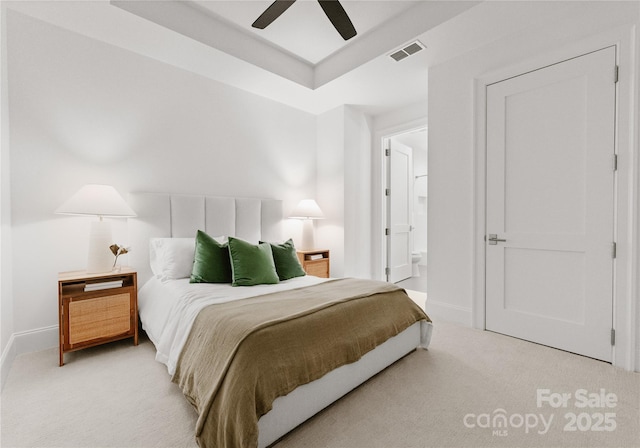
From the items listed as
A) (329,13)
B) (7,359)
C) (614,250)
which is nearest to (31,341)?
(7,359)

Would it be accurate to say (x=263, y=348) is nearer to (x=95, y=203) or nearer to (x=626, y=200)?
(x=95, y=203)

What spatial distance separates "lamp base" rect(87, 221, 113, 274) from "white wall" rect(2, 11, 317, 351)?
278 mm

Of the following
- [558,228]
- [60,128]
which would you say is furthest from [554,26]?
[60,128]

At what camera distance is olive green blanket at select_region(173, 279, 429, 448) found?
122 centimetres

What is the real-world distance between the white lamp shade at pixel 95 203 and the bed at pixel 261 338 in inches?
15.5

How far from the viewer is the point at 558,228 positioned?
2.36m

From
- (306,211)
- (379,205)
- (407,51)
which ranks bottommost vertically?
(306,211)

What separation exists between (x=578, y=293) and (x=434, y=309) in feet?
4.08

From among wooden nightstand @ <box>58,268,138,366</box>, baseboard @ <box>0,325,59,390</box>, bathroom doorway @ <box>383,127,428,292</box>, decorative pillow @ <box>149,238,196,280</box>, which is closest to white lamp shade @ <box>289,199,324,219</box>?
bathroom doorway @ <box>383,127,428,292</box>

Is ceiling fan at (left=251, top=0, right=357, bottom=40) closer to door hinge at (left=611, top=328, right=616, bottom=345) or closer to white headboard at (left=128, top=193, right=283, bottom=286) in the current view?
white headboard at (left=128, top=193, right=283, bottom=286)

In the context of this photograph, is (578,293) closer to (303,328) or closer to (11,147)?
(303,328)

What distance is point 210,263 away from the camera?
8.07 ft

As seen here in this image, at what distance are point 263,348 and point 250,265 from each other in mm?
1163

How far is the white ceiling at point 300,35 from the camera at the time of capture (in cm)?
232
